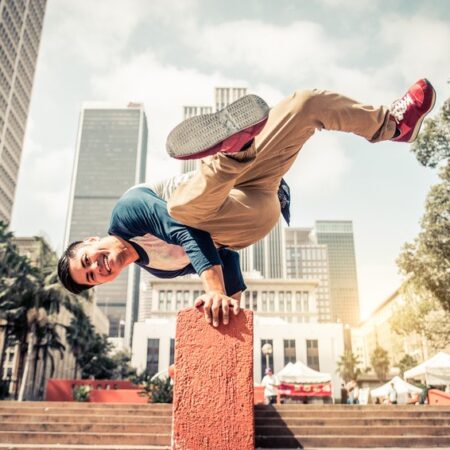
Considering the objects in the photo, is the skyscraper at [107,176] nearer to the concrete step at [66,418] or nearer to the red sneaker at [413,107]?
→ the concrete step at [66,418]

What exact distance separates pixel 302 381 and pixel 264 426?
14452 mm

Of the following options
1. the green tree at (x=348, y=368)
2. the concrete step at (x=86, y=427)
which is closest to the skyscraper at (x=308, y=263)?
the green tree at (x=348, y=368)

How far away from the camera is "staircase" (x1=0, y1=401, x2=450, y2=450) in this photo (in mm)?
8352

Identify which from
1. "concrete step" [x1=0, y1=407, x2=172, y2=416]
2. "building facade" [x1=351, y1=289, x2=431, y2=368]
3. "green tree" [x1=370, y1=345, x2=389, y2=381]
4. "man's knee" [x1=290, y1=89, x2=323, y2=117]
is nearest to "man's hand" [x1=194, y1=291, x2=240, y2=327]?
"man's knee" [x1=290, y1=89, x2=323, y2=117]

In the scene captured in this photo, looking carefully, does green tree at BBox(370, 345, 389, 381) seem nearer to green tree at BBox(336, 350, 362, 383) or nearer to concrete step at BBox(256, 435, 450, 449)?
green tree at BBox(336, 350, 362, 383)

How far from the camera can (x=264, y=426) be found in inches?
379

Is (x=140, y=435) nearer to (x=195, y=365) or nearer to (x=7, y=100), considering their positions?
(x=195, y=365)

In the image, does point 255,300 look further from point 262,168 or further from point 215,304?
point 215,304

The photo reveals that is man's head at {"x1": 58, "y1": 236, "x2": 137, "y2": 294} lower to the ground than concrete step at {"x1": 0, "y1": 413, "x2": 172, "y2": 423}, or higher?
higher

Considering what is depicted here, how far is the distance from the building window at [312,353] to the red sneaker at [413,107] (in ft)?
237

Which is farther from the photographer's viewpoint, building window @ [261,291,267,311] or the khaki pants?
building window @ [261,291,267,311]

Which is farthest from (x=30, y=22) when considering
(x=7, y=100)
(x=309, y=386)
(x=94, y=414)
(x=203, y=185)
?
(x=203, y=185)

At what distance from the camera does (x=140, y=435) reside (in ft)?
27.6

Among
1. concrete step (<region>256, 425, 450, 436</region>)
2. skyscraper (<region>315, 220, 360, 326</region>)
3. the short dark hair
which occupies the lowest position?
concrete step (<region>256, 425, 450, 436</region>)
